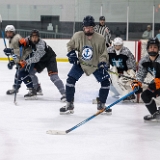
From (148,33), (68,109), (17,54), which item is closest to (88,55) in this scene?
(68,109)

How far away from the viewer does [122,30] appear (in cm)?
898

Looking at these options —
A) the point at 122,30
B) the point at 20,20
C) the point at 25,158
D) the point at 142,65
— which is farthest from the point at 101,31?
the point at 25,158

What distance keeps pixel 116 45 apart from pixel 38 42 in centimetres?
76

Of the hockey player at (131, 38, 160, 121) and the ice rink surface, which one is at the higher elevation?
the hockey player at (131, 38, 160, 121)

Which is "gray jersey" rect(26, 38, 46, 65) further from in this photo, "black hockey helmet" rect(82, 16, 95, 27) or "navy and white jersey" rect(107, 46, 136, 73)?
"black hockey helmet" rect(82, 16, 95, 27)

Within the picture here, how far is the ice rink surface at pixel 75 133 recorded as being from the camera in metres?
2.74

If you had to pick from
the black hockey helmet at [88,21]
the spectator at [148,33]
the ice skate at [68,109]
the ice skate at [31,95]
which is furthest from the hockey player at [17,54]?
the spectator at [148,33]

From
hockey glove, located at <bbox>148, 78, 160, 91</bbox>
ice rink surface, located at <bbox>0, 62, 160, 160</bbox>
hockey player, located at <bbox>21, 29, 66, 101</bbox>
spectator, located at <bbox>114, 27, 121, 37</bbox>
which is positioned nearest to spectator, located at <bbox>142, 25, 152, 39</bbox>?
spectator, located at <bbox>114, 27, 121, 37</bbox>

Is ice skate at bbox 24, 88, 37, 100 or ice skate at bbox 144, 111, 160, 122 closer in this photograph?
ice skate at bbox 144, 111, 160, 122

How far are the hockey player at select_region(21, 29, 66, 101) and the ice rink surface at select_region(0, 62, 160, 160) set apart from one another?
20 cm

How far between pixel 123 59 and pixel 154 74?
1.00 meters

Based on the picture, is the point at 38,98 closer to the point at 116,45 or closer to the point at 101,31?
the point at 116,45

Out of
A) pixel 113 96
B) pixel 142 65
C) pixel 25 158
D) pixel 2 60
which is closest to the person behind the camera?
pixel 25 158

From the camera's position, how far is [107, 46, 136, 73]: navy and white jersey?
454 cm
